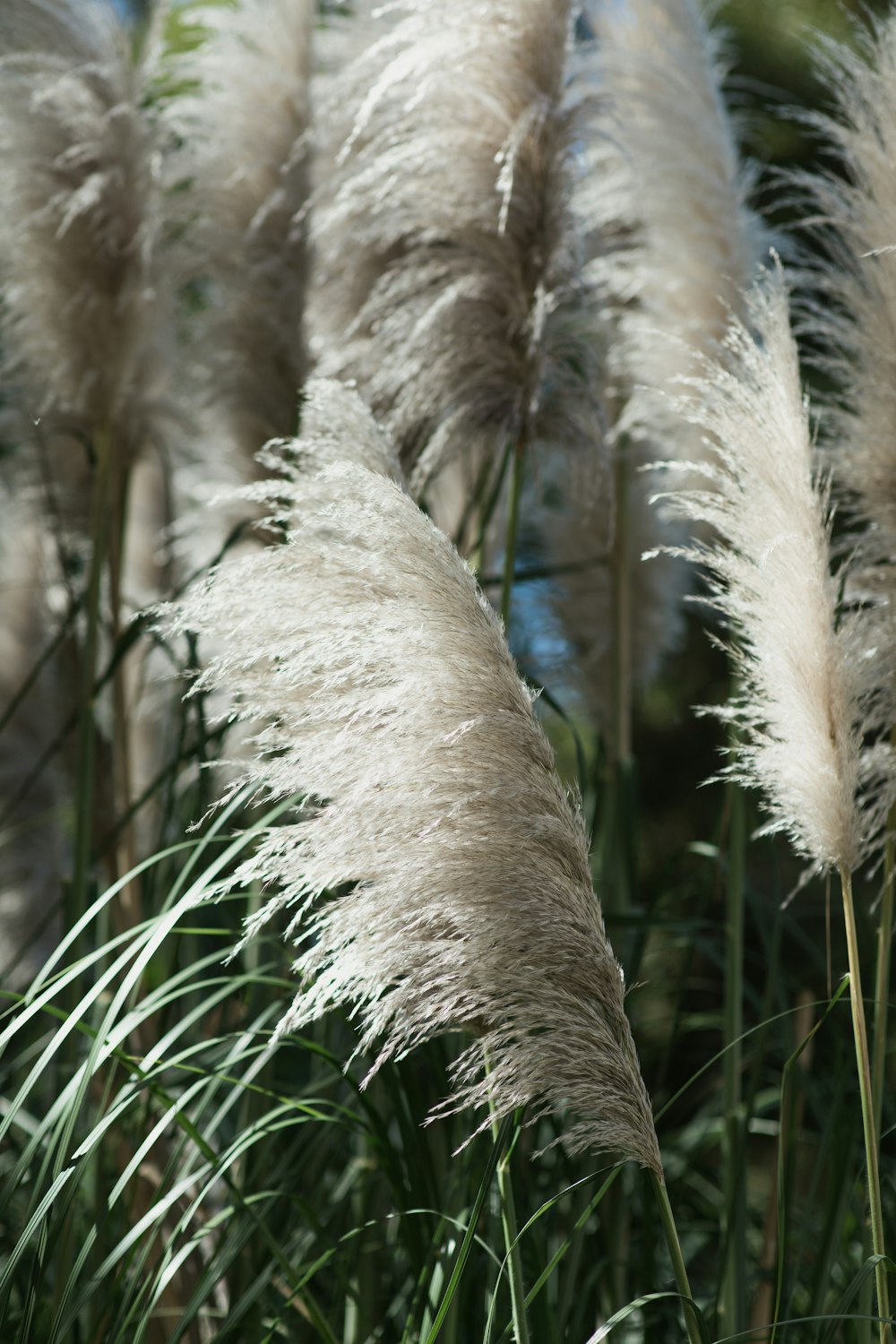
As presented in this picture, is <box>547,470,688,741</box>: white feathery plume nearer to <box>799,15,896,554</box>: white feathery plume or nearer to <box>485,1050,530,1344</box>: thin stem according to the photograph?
<box>799,15,896,554</box>: white feathery plume

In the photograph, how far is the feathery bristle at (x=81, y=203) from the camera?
2.54m

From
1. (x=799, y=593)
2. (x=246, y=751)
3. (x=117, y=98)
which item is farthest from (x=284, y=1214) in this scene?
(x=117, y=98)

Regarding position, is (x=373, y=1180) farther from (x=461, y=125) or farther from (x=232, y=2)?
(x=232, y=2)

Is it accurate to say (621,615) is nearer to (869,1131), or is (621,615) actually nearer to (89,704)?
(89,704)

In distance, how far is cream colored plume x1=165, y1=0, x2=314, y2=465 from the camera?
2719mm

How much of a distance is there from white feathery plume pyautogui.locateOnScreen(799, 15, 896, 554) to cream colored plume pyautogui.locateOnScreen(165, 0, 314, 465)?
3.75ft

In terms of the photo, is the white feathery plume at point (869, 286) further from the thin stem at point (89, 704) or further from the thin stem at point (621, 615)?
the thin stem at point (89, 704)

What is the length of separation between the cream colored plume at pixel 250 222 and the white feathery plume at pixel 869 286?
1.14 meters

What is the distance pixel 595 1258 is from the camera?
2.25m

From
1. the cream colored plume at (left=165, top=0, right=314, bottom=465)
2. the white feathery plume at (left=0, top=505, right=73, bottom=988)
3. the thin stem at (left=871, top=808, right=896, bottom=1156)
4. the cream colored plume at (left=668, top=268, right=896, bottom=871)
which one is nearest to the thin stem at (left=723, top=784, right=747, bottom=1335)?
the thin stem at (left=871, top=808, right=896, bottom=1156)

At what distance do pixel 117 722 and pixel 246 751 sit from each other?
10.7 inches

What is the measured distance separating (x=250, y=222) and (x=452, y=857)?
1.94m

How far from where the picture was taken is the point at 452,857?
4.29 feet

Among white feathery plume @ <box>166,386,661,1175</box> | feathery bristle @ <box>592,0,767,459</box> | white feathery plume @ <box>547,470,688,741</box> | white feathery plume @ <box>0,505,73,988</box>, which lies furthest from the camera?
white feathery plume @ <box>0,505,73,988</box>
